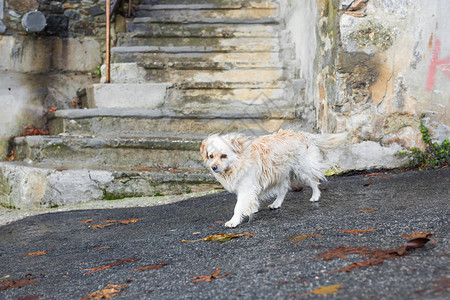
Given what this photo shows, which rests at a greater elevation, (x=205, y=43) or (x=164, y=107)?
(x=205, y=43)

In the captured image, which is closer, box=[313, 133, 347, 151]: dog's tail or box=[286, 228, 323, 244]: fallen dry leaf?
box=[286, 228, 323, 244]: fallen dry leaf

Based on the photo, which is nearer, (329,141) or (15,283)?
(15,283)

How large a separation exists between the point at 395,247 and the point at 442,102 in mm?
2848

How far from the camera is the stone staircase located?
491cm

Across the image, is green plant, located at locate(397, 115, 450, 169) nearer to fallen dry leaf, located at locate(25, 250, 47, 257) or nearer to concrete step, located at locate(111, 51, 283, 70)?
concrete step, located at locate(111, 51, 283, 70)

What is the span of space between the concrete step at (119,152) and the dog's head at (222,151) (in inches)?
73.1

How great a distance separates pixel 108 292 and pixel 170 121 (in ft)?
12.0

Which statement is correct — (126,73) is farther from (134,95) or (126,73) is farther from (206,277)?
(206,277)

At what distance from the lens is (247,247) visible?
2635 mm

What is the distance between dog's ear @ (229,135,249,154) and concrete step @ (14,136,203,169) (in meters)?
1.84

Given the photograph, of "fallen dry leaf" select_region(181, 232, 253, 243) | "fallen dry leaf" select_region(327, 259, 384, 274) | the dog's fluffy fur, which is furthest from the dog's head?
"fallen dry leaf" select_region(327, 259, 384, 274)

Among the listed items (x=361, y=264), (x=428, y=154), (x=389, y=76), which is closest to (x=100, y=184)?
(x=389, y=76)

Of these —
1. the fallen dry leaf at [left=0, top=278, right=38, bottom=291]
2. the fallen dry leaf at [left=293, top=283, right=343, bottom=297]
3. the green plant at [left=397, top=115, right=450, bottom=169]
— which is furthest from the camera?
the green plant at [left=397, top=115, right=450, bottom=169]

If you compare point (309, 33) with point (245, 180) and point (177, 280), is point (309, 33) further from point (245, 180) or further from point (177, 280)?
point (177, 280)
